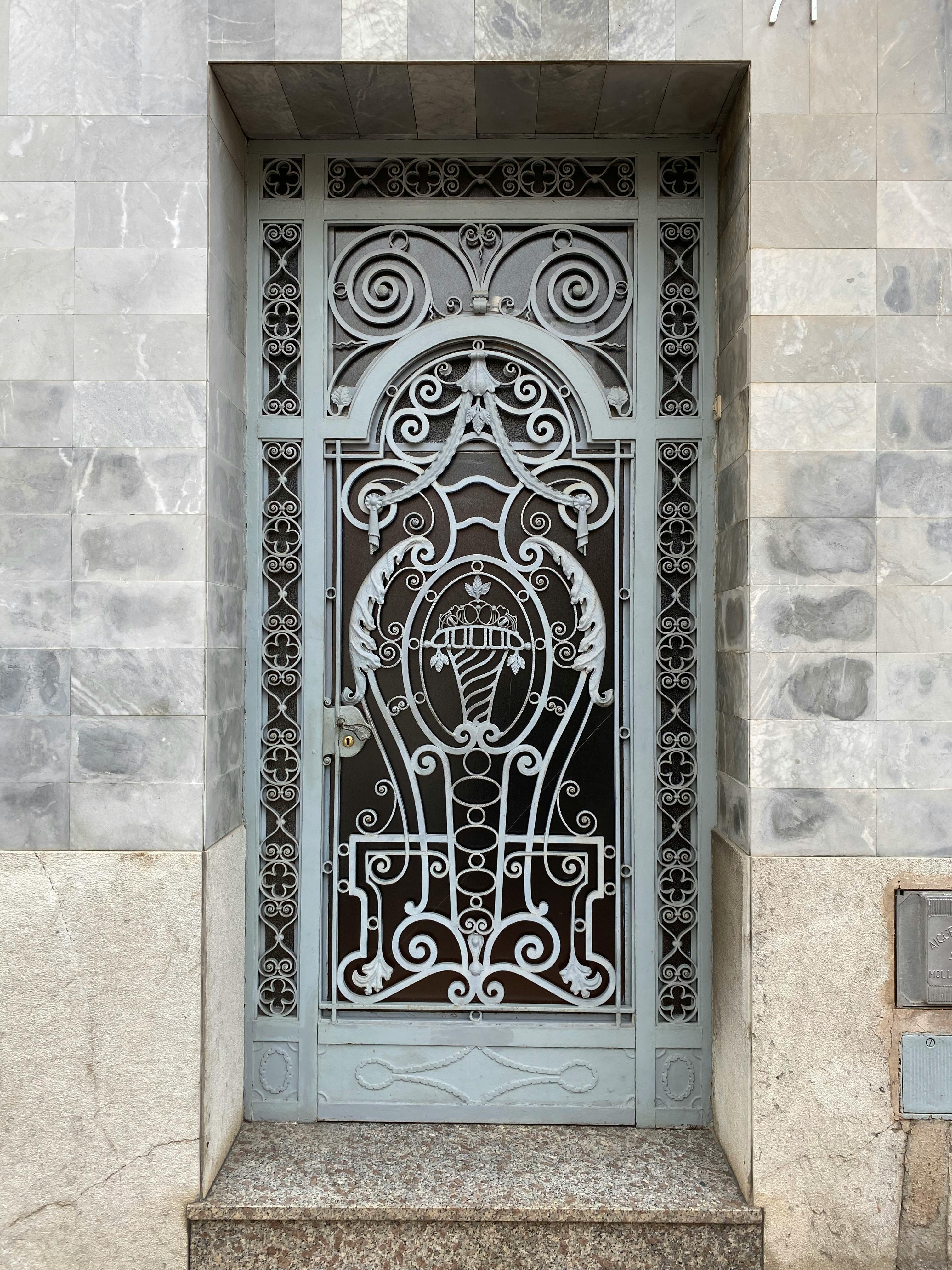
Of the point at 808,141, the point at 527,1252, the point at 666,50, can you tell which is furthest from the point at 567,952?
the point at 666,50

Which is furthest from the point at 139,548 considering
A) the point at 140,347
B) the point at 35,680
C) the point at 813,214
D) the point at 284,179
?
the point at 813,214

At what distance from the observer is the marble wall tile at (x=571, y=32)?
8.64 feet

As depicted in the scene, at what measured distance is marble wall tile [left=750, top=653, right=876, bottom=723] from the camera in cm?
264

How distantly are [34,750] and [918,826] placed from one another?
106 inches

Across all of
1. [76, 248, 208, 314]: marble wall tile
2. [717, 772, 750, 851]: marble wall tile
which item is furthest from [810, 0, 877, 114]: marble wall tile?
[717, 772, 750, 851]: marble wall tile

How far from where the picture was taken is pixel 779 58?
263 cm

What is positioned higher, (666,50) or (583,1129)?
(666,50)

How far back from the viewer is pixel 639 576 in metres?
3.04

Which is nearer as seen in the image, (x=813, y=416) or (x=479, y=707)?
(x=813, y=416)

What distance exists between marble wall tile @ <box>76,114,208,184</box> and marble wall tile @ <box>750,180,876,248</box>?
67.3 inches

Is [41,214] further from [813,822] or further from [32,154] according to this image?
[813,822]

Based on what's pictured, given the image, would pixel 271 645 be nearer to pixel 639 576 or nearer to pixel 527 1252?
pixel 639 576

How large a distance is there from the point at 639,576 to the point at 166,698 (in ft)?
5.29

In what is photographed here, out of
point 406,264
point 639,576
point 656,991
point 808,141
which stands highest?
point 808,141
